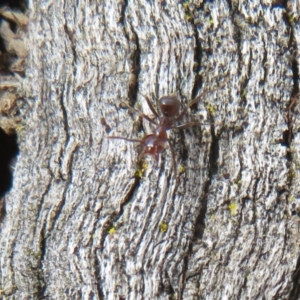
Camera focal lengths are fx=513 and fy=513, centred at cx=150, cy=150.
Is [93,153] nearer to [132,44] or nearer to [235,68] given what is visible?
[132,44]

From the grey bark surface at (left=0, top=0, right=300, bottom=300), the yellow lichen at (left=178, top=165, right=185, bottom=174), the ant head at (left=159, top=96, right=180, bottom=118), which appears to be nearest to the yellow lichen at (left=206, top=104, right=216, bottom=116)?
the grey bark surface at (left=0, top=0, right=300, bottom=300)

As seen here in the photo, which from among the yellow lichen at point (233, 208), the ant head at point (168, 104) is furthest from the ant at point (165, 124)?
the yellow lichen at point (233, 208)

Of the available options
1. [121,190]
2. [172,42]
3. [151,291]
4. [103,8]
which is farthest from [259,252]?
[103,8]

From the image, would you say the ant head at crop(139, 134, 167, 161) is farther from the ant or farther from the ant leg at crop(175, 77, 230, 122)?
the ant leg at crop(175, 77, 230, 122)

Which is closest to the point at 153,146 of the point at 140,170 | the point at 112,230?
the point at 140,170

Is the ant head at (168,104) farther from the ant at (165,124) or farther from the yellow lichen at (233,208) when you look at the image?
the yellow lichen at (233,208)

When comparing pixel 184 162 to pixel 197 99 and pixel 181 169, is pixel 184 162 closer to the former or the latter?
pixel 181 169
